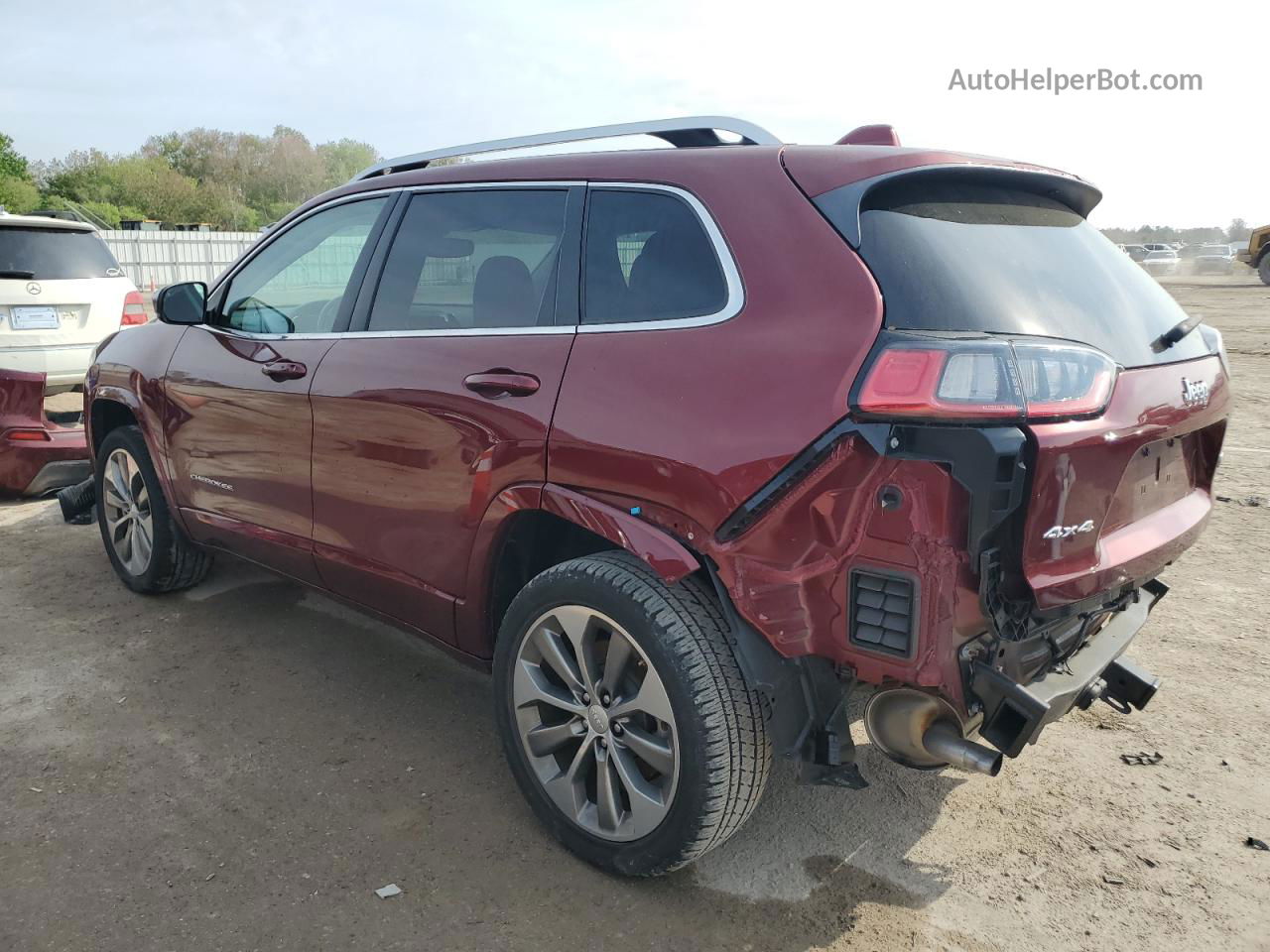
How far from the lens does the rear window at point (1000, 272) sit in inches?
87.1

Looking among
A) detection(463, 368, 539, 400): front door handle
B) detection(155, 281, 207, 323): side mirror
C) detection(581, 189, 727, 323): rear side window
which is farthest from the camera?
detection(155, 281, 207, 323): side mirror

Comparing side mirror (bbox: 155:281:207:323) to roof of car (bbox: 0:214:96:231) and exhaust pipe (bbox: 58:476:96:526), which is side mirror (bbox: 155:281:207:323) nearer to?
exhaust pipe (bbox: 58:476:96:526)

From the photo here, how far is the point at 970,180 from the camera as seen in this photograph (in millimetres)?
2510

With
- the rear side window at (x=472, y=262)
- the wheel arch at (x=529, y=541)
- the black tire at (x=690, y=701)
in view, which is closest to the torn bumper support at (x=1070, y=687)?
the black tire at (x=690, y=701)

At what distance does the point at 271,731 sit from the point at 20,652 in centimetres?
144

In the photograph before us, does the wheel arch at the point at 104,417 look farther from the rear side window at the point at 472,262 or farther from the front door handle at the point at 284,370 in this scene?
the rear side window at the point at 472,262

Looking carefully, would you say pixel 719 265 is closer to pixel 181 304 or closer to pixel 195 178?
pixel 181 304

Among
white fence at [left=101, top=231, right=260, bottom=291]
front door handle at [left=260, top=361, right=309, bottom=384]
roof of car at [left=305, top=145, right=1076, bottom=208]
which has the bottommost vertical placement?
front door handle at [left=260, top=361, right=309, bottom=384]

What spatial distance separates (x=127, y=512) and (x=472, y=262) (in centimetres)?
269

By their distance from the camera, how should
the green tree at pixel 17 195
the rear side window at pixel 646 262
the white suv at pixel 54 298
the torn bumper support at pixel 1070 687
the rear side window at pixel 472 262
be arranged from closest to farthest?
1. the torn bumper support at pixel 1070 687
2. the rear side window at pixel 646 262
3. the rear side window at pixel 472 262
4. the white suv at pixel 54 298
5. the green tree at pixel 17 195

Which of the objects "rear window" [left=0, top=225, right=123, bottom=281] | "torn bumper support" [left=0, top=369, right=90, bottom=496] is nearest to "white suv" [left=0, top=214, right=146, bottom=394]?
"rear window" [left=0, top=225, right=123, bottom=281]

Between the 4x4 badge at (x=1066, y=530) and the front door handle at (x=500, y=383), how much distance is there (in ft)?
4.47

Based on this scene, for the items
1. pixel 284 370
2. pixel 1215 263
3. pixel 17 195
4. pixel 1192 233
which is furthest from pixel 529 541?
pixel 1192 233

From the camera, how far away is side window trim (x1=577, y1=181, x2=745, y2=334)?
2.42 metres
